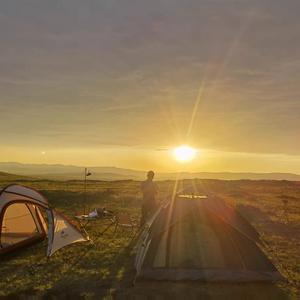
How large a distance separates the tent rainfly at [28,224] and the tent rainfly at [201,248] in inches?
165

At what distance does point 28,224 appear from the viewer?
56.3 ft

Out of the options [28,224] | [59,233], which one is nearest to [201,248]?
[59,233]

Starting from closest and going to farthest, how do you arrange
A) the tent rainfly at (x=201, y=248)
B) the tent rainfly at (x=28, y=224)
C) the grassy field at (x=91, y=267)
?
the grassy field at (x=91, y=267)
the tent rainfly at (x=201, y=248)
the tent rainfly at (x=28, y=224)

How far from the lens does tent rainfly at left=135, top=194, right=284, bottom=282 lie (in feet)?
37.9

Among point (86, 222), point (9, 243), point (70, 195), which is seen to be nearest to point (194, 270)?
point (9, 243)

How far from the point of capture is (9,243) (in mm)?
15352

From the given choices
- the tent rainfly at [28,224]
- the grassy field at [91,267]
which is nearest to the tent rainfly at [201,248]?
the grassy field at [91,267]

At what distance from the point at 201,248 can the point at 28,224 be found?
842cm

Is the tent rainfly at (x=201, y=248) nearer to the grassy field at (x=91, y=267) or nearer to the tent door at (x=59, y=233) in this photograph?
the grassy field at (x=91, y=267)

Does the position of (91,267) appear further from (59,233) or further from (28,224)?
(28,224)

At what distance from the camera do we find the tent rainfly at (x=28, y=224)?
14.7 metres

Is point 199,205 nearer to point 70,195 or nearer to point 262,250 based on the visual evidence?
point 262,250

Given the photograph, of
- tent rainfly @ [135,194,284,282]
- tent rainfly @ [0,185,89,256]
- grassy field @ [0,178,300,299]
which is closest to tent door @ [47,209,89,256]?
tent rainfly @ [0,185,89,256]

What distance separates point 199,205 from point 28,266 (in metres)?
6.15
